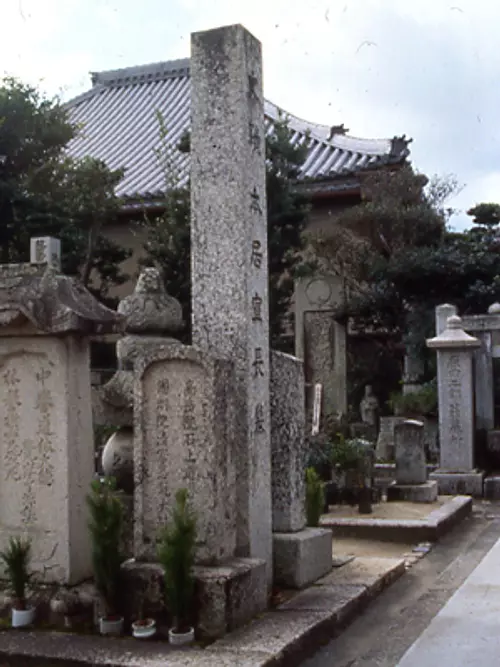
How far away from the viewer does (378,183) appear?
1759cm

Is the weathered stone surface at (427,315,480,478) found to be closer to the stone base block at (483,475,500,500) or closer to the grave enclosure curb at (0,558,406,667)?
the stone base block at (483,475,500,500)

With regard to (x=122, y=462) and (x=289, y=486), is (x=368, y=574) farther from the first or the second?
(x=122, y=462)

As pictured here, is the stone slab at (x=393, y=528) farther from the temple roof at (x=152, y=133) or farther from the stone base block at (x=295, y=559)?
the temple roof at (x=152, y=133)

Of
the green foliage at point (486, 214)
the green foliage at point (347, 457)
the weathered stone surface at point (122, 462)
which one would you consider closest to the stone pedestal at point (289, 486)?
the weathered stone surface at point (122, 462)

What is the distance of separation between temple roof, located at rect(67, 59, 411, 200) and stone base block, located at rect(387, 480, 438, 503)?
28.0 ft

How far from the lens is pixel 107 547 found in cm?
514

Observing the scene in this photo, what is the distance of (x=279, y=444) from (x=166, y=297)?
1.51 meters

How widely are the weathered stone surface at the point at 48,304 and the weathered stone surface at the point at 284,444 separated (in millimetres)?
1368

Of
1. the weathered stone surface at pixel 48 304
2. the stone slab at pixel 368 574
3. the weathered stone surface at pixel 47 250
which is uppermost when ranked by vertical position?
the weathered stone surface at pixel 47 250

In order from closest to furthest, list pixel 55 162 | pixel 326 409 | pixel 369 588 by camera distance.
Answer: pixel 369 588 → pixel 55 162 → pixel 326 409

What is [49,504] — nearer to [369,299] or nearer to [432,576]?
[432,576]

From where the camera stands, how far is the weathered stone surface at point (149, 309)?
6.54 metres

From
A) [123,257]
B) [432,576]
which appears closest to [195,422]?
[432,576]

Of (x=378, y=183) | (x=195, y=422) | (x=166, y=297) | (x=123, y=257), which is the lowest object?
(x=195, y=422)
